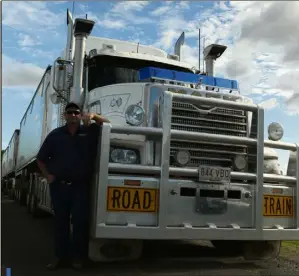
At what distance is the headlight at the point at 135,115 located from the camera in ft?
16.9

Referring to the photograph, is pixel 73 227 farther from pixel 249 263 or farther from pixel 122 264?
pixel 249 263

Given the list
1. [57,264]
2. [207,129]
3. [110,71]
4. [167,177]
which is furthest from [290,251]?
[110,71]

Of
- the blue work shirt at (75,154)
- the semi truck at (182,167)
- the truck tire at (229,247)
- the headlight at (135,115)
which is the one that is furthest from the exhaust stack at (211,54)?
the blue work shirt at (75,154)

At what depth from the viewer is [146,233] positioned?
16.0ft

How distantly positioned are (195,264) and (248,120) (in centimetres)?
196

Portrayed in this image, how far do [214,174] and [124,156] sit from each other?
3.50ft

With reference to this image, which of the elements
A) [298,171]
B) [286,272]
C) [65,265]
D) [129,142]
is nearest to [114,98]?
[129,142]

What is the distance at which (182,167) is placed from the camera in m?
5.21

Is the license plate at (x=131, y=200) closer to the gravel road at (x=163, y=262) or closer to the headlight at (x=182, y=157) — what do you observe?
the headlight at (x=182, y=157)

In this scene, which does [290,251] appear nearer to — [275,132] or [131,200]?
[275,132]

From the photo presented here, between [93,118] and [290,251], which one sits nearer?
[93,118]

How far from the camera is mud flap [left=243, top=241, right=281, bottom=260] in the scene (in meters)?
5.96

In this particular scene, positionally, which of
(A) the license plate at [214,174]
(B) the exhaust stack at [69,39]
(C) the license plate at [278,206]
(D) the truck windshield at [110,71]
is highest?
(B) the exhaust stack at [69,39]

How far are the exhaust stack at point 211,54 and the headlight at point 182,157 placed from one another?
3.26 m
